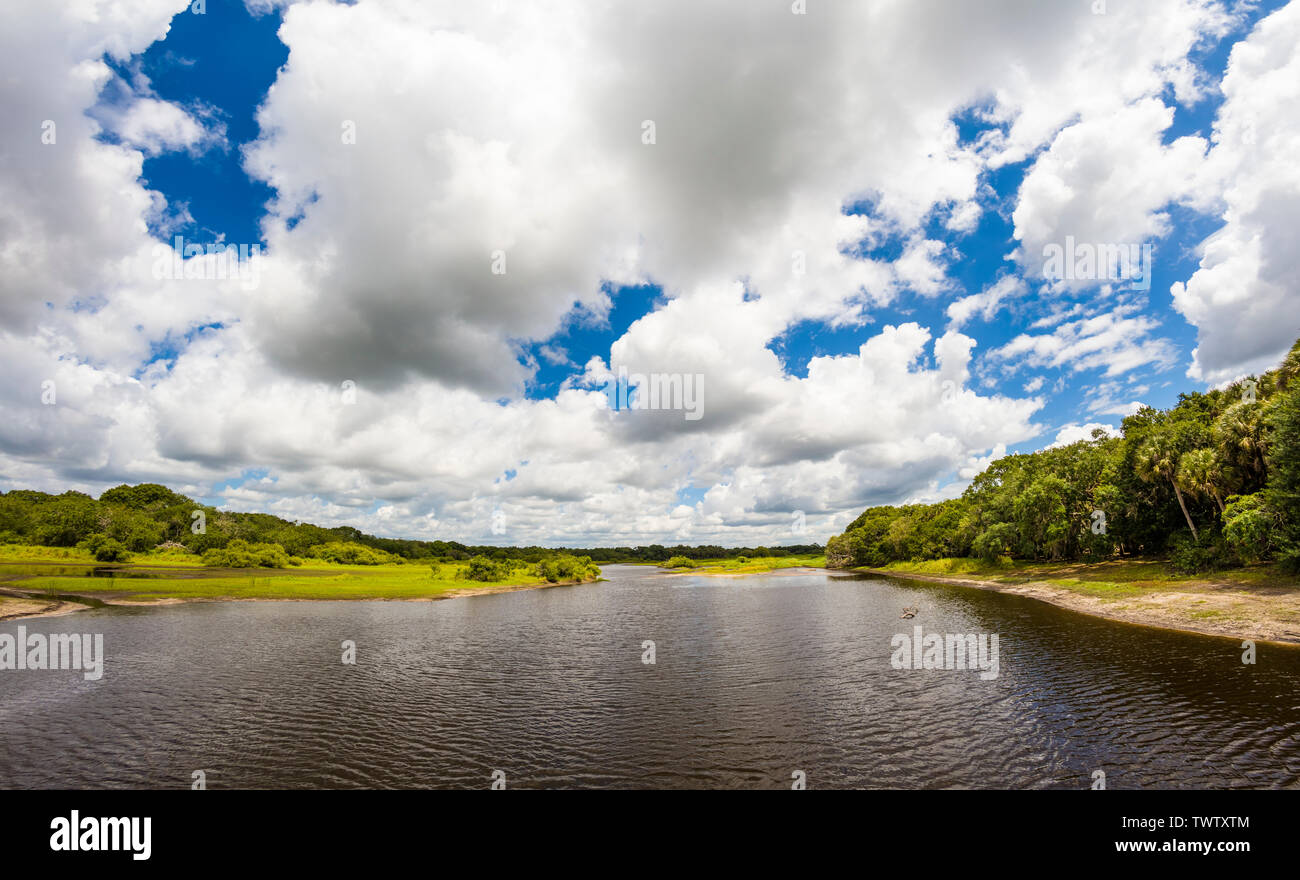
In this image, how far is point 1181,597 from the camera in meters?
48.3

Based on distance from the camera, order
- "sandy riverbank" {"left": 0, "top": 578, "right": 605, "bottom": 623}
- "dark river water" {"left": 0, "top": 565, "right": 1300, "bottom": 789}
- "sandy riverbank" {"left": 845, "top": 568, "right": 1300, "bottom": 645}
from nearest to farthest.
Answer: "dark river water" {"left": 0, "top": 565, "right": 1300, "bottom": 789}
"sandy riverbank" {"left": 845, "top": 568, "right": 1300, "bottom": 645}
"sandy riverbank" {"left": 0, "top": 578, "right": 605, "bottom": 623}

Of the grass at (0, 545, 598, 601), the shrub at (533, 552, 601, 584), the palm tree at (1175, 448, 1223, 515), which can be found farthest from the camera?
the shrub at (533, 552, 601, 584)

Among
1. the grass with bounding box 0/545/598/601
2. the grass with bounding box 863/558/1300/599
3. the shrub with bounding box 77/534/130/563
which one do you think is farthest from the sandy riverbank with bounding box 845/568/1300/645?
the shrub with bounding box 77/534/130/563

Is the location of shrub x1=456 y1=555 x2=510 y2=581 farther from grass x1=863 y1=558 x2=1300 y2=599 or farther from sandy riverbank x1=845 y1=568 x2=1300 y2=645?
sandy riverbank x1=845 y1=568 x2=1300 y2=645

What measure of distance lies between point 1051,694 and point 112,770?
43.5 m

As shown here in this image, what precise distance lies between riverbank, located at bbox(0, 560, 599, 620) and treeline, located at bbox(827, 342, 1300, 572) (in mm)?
104818

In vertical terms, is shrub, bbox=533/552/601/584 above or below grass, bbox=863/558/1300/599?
below

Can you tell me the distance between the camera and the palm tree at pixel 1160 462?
6138 centimetres

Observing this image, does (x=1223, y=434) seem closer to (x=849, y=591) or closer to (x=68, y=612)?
(x=849, y=591)

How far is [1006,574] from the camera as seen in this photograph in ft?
318

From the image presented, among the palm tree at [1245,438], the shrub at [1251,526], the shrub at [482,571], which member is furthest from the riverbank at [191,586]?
the palm tree at [1245,438]

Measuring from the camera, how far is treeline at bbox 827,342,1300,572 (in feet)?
147

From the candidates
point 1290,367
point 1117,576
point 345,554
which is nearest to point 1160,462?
point 1290,367
